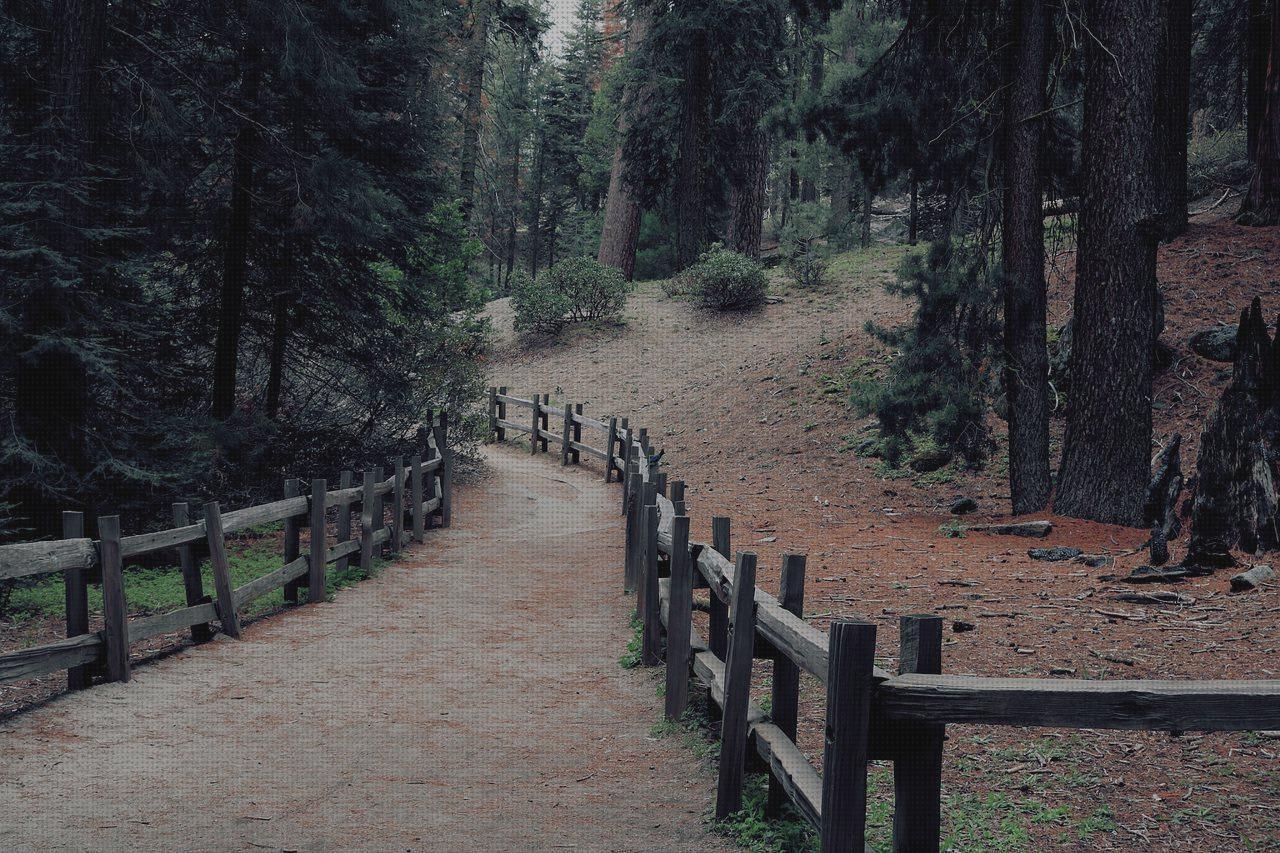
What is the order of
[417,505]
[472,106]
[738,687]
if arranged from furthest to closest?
[472,106] → [417,505] → [738,687]

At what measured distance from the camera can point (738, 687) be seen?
4.86 metres

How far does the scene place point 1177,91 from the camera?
56.8ft

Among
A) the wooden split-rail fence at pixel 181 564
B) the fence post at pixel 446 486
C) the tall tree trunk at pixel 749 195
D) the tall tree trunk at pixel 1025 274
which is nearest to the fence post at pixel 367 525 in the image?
the wooden split-rail fence at pixel 181 564

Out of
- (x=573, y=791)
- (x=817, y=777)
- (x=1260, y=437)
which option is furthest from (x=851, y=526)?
(x=817, y=777)

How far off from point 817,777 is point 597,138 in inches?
1645

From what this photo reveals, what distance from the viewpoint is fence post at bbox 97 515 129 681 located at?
7.00 meters

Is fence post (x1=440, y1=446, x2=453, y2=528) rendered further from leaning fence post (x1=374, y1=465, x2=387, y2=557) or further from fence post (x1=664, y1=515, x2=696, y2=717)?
fence post (x1=664, y1=515, x2=696, y2=717)

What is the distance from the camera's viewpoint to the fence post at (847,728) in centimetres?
320

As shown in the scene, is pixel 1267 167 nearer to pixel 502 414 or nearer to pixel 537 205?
pixel 502 414

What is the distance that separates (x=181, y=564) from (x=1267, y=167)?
19481mm

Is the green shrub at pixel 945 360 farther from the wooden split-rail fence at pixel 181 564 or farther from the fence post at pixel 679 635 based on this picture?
the fence post at pixel 679 635

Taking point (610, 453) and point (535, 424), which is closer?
point (610, 453)

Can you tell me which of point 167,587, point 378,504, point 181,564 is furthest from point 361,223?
point 181,564

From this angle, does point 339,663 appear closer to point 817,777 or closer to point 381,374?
point 817,777
